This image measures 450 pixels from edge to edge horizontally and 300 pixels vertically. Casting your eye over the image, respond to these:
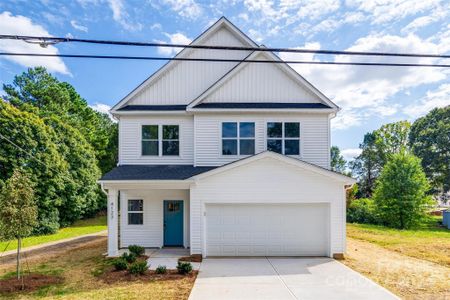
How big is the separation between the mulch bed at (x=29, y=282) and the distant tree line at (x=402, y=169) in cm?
2288

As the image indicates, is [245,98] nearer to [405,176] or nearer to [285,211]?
[285,211]

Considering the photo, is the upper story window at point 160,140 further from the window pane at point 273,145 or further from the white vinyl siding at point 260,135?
the window pane at point 273,145

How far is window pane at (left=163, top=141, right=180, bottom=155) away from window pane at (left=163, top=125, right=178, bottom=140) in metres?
0.24

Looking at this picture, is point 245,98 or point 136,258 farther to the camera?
point 245,98

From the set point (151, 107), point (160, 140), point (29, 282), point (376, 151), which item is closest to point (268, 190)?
point (160, 140)

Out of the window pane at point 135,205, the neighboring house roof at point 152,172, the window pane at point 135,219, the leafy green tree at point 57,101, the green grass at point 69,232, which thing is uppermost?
the leafy green tree at point 57,101

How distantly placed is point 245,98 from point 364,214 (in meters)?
17.6

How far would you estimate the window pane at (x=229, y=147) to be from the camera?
43.9 feet

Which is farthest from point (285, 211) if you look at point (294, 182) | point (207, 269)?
point (207, 269)

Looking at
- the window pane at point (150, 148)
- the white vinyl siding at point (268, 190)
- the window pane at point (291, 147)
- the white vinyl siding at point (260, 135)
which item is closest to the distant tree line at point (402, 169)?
the white vinyl siding at point (260, 135)

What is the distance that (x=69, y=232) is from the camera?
71.2 feet

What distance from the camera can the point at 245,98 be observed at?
13570mm

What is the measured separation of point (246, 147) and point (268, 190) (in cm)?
270

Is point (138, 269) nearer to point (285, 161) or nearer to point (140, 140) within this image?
point (285, 161)
